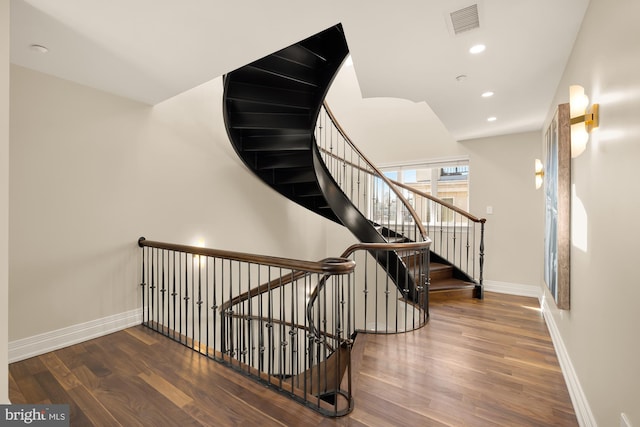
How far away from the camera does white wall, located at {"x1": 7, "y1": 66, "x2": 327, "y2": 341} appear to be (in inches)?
97.9

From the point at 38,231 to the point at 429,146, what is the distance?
17.7 ft

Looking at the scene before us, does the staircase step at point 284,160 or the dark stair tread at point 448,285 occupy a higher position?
the staircase step at point 284,160

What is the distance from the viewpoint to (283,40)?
6.95 ft

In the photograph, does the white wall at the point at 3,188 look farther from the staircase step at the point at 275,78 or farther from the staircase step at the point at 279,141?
the staircase step at the point at 279,141

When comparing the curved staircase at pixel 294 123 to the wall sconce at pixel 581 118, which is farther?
the curved staircase at pixel 294 123

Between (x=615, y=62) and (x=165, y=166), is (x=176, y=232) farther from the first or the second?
(x=615, y=62)

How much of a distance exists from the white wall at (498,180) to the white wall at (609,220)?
2.91m

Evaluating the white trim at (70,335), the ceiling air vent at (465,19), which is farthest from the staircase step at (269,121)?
the white trim at (70,335)

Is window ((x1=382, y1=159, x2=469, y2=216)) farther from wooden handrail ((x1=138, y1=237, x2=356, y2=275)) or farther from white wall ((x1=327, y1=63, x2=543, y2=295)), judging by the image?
→ wooden handrail ((x1=138, y1=237, x2=356, y2=275))

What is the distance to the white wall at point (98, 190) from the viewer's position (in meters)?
2.49

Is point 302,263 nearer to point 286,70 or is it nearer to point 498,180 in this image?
point 286,70

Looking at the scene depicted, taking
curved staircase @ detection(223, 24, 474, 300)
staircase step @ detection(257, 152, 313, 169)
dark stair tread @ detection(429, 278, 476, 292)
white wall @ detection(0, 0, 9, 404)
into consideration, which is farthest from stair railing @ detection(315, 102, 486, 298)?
white wall @ detection(0, 0, 9, 404)

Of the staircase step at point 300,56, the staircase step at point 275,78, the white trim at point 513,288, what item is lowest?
the white trim at point 513,288

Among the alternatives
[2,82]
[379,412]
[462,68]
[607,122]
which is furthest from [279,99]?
[379,412]
